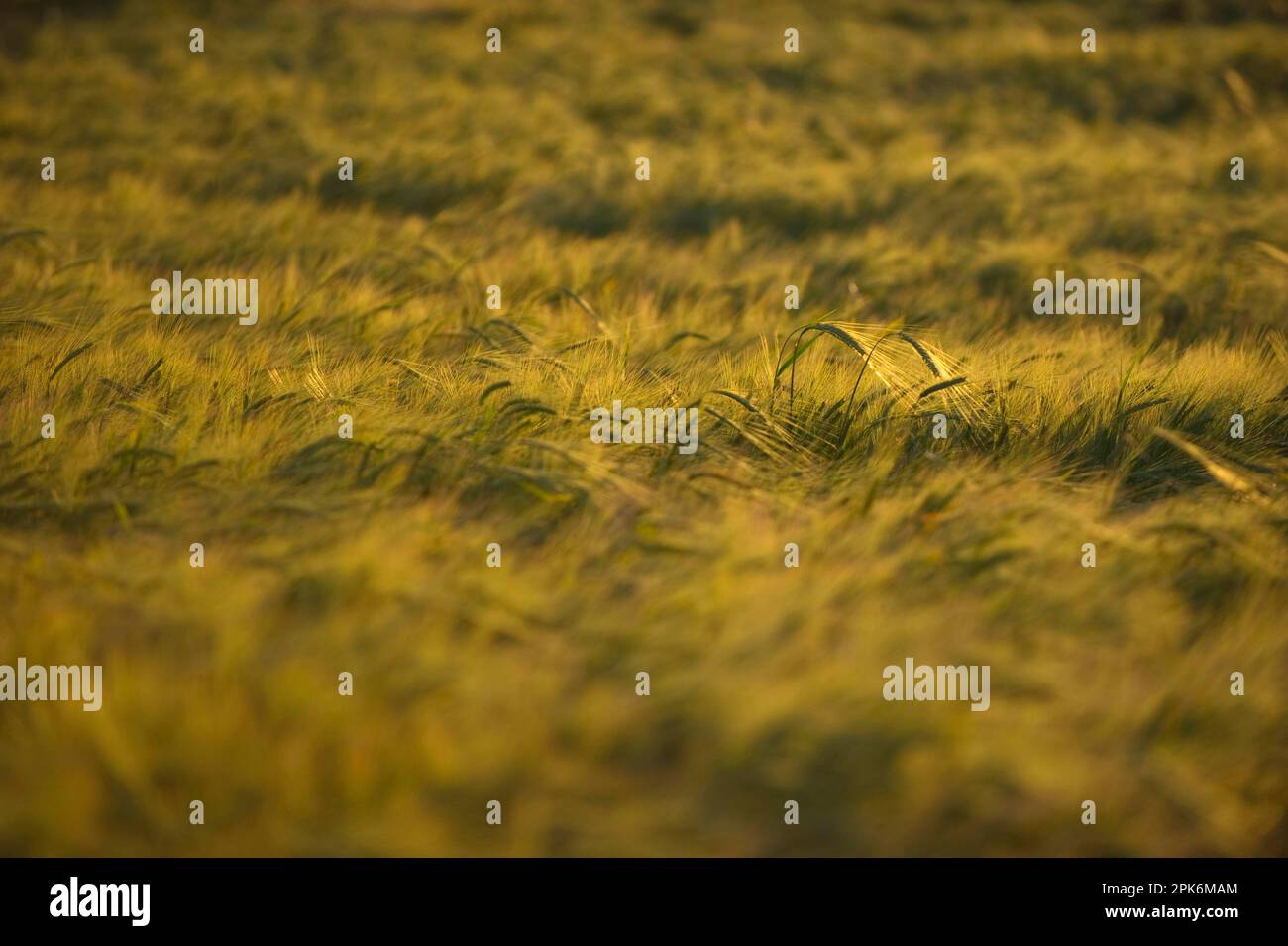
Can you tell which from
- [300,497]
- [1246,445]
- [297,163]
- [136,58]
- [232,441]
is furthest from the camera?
[136,58]

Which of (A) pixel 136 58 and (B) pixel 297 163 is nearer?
(B) pixel 297 163

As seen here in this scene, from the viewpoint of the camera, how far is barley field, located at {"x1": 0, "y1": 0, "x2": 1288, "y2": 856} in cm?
149

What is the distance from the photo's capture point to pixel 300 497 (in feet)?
7.30

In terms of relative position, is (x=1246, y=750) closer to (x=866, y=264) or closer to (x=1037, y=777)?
(x=1037, y=777)

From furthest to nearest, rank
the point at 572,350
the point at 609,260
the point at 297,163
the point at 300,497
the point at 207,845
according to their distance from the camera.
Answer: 1. the point at 297,163
2. the point at 609,260
3. the point at 572,350
4. the point at 300,497
5. the point at 207,845

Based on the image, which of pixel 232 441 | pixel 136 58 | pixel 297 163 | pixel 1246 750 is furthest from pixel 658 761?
pixel 136 58

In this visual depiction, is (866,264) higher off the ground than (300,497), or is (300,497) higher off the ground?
(866,264)

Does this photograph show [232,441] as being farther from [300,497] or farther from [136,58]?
[136,58]

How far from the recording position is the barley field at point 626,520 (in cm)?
149

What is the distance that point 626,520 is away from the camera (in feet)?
7.37

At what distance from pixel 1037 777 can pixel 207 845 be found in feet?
4.41

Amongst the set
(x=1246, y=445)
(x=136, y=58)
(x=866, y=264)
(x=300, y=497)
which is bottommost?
(x=300, y=497)

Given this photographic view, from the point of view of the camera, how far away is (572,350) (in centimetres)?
321
